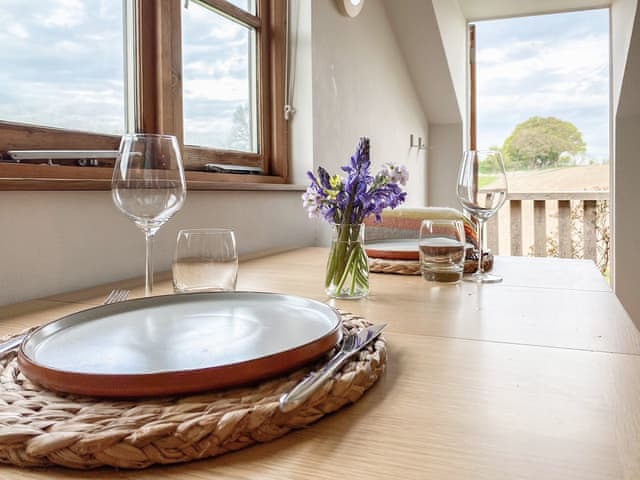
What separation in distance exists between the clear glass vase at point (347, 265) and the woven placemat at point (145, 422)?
1.38ft

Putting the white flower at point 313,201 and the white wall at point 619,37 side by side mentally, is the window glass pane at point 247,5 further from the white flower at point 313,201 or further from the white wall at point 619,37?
the white wall at point 619,37

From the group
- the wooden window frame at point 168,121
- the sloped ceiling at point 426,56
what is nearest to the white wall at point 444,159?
the sloped ceiling at point 426,56

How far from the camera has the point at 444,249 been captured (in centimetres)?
101

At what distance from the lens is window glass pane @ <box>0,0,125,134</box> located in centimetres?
105

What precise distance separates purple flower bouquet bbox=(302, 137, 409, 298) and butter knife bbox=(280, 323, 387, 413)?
30 cm

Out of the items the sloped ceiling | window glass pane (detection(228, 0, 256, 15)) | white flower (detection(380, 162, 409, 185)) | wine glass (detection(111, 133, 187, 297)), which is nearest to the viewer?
wine glass (detection(111, 133, 187, 297))

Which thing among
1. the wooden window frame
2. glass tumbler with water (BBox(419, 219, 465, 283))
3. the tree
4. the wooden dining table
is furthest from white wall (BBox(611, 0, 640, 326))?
the wooden dining table

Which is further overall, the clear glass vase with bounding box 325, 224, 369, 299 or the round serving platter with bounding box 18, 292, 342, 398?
the clear glass vase with bounding box 325, 224, 369, 299

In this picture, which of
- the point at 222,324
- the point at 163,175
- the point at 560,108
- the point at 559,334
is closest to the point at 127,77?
the point at 163,175

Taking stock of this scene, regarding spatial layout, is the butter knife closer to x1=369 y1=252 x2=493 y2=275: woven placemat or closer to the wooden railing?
x1=369 y1=252 x2=493 y2=275: woven placemat

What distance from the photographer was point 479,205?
106cm

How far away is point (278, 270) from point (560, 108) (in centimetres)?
341

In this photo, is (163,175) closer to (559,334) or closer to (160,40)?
(559,334)

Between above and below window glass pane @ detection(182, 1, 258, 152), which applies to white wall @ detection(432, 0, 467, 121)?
above
